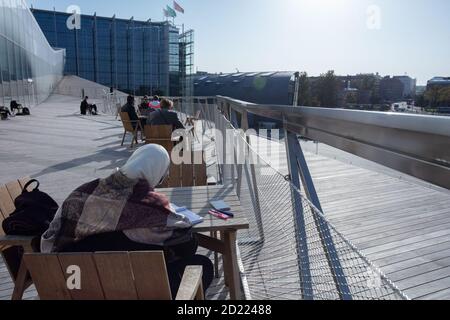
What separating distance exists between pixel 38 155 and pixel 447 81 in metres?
8.31

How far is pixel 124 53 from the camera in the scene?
185 feet

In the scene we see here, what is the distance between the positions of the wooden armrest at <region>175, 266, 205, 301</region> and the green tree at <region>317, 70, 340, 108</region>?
61.9 metres

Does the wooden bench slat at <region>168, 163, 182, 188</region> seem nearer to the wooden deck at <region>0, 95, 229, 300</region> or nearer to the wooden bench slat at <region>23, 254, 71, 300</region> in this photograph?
the wooden deck at <region>0, 95, 229, 300</region>

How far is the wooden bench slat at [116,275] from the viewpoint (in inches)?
58.0

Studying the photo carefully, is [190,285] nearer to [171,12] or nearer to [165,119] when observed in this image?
[165,119]

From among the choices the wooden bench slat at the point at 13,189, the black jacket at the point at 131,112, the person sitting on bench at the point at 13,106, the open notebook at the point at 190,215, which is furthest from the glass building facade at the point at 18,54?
the open notebook at the point at 190,215

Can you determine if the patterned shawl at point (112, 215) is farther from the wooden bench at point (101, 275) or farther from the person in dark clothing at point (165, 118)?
the person in dark clothing at point (165, 118)

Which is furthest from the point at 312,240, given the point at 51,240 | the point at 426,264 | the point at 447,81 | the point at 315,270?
the point at 447,81

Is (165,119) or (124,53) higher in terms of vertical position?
(124,53)

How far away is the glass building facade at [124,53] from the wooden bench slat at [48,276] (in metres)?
56.7

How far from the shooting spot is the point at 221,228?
2422 mm

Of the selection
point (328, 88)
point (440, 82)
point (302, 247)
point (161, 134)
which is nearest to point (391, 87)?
point (440, 82)

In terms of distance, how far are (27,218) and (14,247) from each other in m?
0.37
